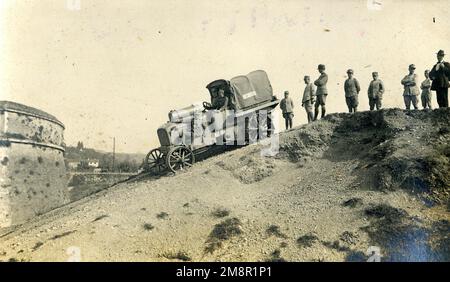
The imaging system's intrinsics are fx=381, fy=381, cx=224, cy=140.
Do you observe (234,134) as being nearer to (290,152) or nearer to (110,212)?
(290,152)

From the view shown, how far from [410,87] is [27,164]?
21.3 meters

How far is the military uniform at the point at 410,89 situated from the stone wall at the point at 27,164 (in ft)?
59.1

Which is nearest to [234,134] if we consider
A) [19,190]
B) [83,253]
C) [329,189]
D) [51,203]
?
[329,189]

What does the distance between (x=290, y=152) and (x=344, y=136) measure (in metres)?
1.76

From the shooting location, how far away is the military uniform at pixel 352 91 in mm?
12305

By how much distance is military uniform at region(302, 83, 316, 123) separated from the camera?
13234 millimetres

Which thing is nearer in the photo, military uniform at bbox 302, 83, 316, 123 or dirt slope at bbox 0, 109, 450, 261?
dirt slope at bbox 0, 109, 450, 261

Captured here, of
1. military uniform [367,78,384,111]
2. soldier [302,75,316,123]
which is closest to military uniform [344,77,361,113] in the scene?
military uniform [367,78,384,111]

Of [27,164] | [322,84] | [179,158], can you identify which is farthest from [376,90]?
[27,164]

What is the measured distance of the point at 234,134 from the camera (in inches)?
543

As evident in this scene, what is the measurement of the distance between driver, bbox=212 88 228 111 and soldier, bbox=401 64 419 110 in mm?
5818

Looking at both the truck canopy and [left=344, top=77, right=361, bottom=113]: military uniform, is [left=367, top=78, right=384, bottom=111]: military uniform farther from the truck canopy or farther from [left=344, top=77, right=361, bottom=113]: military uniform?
the truck canopy

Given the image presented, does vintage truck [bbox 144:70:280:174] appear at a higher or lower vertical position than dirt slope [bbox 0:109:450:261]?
higher

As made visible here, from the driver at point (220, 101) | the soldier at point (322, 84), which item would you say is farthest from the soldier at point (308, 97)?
the driver at point (220, 101)
